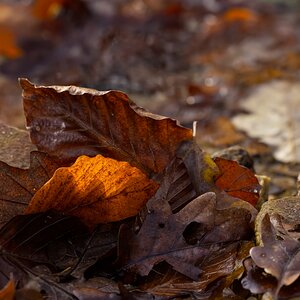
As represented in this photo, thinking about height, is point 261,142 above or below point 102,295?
below

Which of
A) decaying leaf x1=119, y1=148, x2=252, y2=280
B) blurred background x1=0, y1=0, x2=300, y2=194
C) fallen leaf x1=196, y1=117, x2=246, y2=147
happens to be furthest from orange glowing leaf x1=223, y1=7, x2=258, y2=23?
decaying leaf x1=119, y1=148, x2=252, y2=280

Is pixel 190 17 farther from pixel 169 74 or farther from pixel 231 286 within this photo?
pixel 231 286

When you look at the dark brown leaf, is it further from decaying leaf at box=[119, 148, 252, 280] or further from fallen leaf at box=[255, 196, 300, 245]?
fallen leaf at box=[255, 196, 300, 245]

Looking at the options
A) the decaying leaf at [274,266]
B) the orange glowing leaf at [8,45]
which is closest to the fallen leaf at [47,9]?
the orange glowing leaf at [8,45]

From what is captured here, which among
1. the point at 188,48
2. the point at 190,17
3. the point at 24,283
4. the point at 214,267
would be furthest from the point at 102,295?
the point at 190,17

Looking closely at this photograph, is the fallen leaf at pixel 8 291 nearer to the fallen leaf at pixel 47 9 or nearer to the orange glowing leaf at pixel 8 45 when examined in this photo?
the orange glowing leaf at pixel 8 45

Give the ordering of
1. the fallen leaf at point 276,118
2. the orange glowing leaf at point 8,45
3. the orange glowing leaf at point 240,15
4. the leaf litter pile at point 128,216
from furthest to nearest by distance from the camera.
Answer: the orange glowing leaf at point 240,15
the orange glowing leaf at point 8,45
the fallen leaf at point 276,118
the leaf litter pile at point 128,216

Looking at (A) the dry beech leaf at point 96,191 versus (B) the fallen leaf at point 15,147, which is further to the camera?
(B) the fallen leaf at point 15,147

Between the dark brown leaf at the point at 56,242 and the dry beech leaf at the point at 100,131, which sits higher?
the dry beech leaf at the point at 100,131
